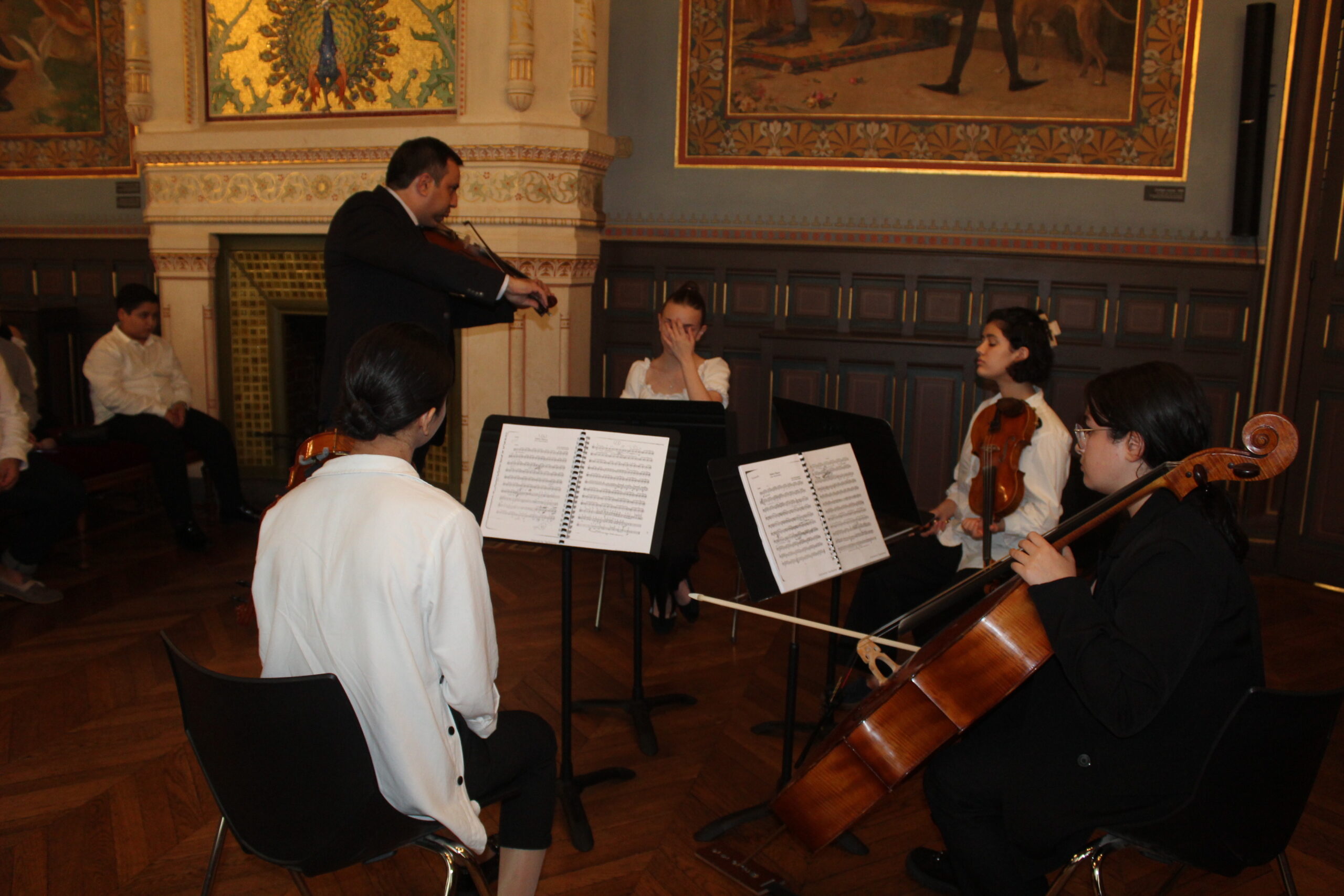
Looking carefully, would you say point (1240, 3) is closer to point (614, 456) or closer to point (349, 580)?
point (614, 456)

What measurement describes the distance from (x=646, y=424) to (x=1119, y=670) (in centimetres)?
177

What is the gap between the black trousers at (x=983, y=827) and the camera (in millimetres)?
1986

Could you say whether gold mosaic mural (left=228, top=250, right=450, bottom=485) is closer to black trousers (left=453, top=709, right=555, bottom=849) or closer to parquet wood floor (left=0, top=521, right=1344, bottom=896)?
parquet wood floor (left=0, top=521, right=1344, bottom=896)

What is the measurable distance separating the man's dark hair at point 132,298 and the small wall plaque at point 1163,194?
17.3 feet

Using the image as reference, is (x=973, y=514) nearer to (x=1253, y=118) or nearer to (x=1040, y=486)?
(x=1040, y=486)

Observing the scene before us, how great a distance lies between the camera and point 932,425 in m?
5.44

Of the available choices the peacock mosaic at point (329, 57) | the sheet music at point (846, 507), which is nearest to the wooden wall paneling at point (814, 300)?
the peacock mosaic at point (329, 57)

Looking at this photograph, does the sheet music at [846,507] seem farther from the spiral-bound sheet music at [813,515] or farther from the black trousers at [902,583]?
the black trousers at [902,583]

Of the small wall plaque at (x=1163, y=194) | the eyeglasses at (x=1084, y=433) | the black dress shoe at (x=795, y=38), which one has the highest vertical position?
the black dress shoe at (x=795, y=38)

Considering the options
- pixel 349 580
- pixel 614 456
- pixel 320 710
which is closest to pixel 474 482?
pixel 614 456

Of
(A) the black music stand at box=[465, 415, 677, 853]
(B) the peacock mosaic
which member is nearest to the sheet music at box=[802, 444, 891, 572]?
(A) the black music stand at box=[465, 415, 677, 853]

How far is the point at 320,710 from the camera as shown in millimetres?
1547

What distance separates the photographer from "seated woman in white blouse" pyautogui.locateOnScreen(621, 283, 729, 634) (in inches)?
146

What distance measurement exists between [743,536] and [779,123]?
3.63 metres
